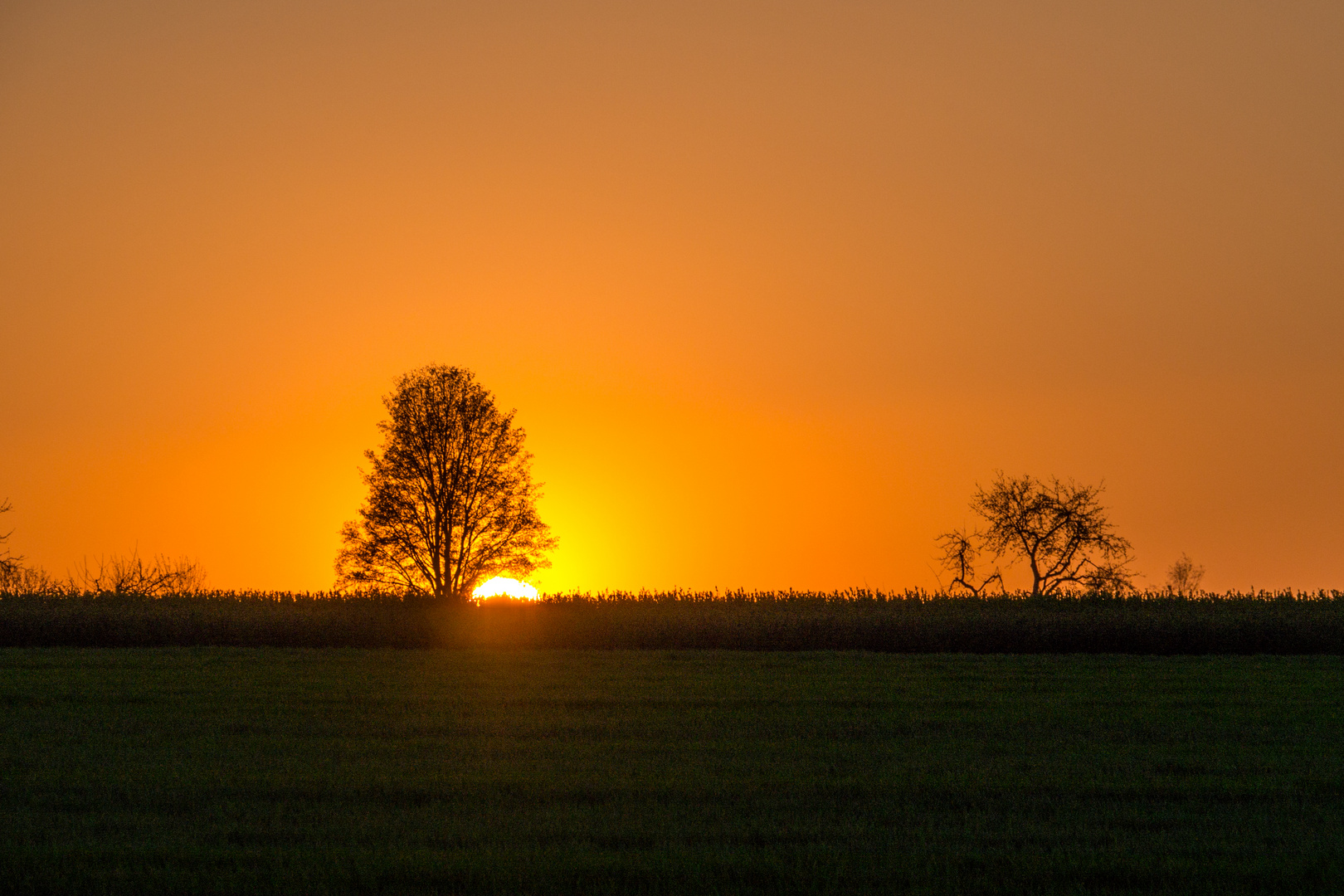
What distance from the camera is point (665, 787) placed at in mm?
10945

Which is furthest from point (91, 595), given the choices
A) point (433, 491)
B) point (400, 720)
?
point (400, 720)

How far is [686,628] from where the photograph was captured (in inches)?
1291

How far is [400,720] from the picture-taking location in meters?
15.8

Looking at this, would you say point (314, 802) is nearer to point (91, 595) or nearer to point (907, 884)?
point (907, 884)

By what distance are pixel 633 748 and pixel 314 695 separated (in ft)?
24.3

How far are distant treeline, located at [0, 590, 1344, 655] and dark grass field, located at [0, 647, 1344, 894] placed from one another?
1112 centimetres

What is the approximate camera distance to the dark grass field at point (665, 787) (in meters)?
8.21

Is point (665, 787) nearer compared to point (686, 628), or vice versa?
point (665, 787)

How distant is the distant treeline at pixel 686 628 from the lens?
32.3 metres

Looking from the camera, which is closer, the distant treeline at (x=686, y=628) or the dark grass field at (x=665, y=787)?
the dark grass field at (x=665, y=787)

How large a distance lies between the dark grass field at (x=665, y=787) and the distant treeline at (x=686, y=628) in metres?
11.1

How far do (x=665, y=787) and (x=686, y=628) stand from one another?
863 inches

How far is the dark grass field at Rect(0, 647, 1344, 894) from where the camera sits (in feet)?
26.9

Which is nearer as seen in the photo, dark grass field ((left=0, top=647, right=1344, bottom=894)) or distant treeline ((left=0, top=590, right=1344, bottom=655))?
dark grass field ((left=0, top=647, right=1344, bottom=894))
